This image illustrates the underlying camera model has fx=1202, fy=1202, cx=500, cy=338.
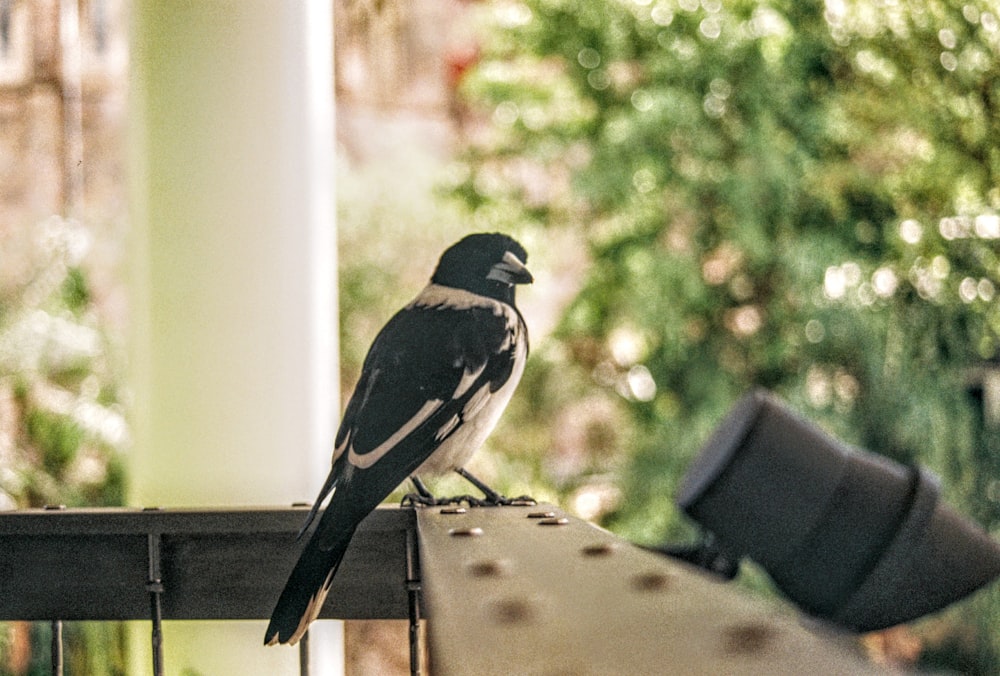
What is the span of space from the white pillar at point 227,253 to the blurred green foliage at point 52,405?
18.3 feet

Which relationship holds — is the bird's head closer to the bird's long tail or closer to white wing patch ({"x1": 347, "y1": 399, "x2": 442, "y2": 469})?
white wing patch ({"x1": 347, "y1": 399, "x2": 442, "y2": 469})

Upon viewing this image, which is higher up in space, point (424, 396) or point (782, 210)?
point (782, 210)

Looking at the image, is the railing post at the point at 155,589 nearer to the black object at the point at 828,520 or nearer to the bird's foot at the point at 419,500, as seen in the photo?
the bird's foot at the point at 419,500

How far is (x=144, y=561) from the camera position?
44.8 inches

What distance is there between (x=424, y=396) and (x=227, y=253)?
67 centimetres

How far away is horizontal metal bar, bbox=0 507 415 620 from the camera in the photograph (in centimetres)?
112

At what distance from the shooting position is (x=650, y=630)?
504 millimetres

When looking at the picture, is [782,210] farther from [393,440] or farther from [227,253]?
[393,440]

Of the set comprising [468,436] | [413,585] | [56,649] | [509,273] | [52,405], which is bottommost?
[52,405]

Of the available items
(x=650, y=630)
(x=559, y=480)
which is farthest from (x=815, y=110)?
(x=650, y=630)

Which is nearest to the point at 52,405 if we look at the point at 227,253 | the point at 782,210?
the point at 782,210

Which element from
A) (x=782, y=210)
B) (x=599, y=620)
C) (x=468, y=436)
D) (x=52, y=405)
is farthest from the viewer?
(x=52, y=405)

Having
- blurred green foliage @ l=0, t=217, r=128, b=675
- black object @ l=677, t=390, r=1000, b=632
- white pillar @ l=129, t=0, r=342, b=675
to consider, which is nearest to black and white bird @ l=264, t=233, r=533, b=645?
black object @ l=677, t=390, r=1000, b=632

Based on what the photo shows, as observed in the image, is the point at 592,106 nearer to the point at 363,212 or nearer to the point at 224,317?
the point at 363,212
